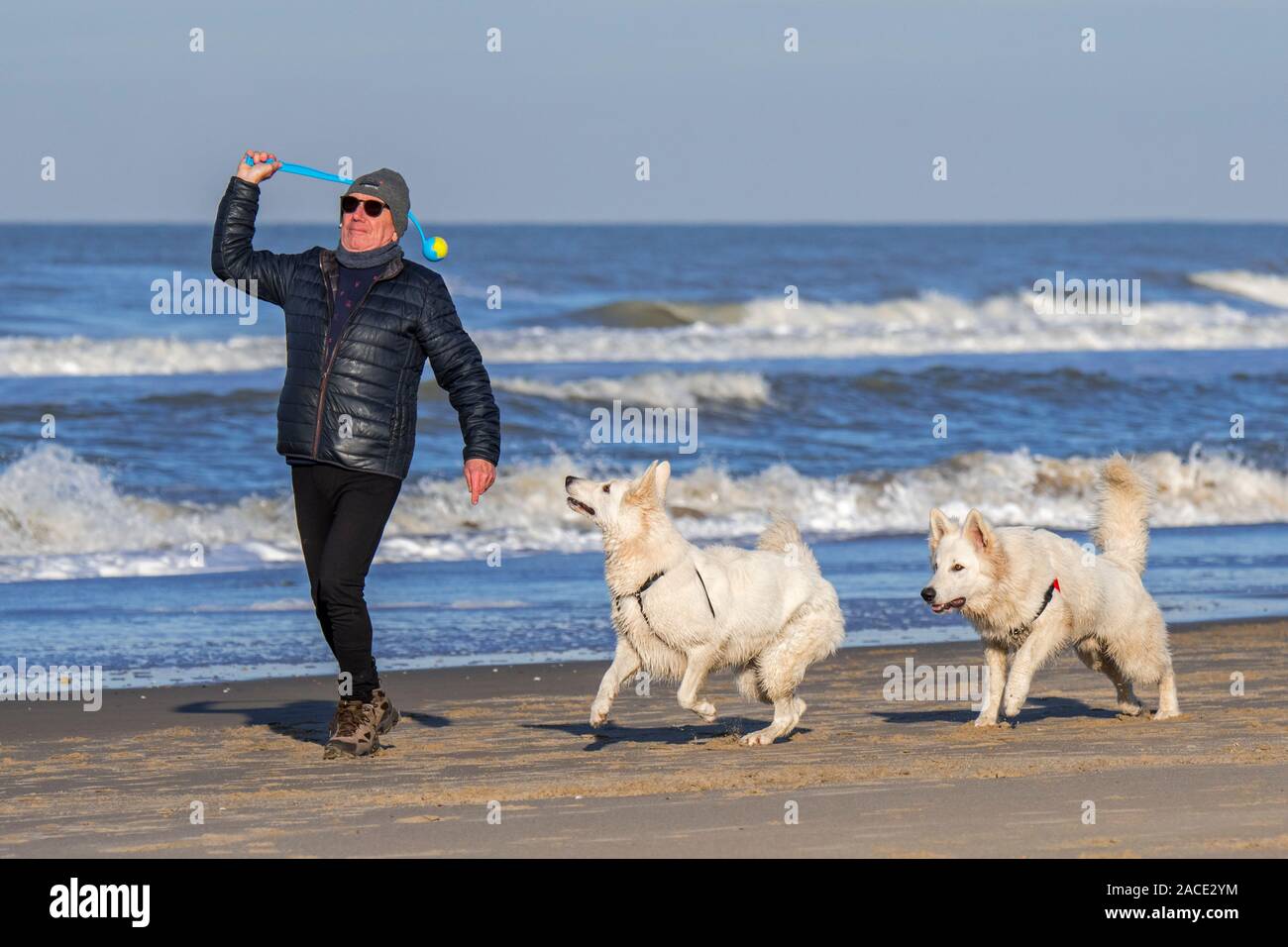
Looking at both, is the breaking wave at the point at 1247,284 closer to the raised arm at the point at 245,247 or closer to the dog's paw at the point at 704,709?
the dog's paw at the point at 704,709

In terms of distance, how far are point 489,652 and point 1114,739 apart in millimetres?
4133

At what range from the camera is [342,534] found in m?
6.36

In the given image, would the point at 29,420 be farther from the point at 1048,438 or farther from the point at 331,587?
the point at 331,587

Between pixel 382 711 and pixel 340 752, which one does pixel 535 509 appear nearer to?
pixel 382 711

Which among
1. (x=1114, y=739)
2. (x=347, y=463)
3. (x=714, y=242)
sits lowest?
(x=1114, y=739)

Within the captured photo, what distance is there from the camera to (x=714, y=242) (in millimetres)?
85750

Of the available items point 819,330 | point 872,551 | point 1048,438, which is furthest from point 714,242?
point 872,551

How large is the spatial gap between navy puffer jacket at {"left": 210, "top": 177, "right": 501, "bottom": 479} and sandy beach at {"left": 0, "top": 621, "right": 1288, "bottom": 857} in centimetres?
123

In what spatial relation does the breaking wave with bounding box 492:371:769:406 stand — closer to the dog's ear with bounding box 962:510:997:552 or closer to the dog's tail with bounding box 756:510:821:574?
the dog's tail with bounding box 756:510:821:574

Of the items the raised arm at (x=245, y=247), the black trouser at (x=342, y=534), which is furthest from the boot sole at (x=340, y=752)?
the raised arm at (x=245, y=247)

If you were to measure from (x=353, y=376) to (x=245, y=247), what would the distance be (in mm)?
755
